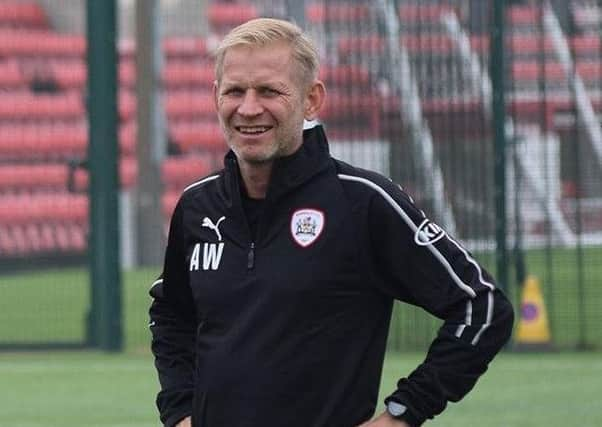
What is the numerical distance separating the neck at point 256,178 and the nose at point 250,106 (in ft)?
0.47

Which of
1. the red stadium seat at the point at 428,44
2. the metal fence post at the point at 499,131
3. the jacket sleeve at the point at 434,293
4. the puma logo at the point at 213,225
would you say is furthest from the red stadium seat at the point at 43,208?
the jacket sleeve at the point at 434,293

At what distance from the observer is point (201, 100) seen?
1357 centimetres

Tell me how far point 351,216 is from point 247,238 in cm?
22

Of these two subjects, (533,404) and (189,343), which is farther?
(533,404)

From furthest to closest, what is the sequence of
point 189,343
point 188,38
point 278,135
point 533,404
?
point 188,38 < point 533,404 < point 189,343 < point 278,135

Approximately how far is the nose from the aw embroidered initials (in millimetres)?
299

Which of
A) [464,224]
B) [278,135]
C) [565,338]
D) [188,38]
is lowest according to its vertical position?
[565,338]

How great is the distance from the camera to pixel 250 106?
377cm

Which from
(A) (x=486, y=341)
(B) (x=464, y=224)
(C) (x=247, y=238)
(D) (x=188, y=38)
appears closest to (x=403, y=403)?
(A) (x=486, y=341)

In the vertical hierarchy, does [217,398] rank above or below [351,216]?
below

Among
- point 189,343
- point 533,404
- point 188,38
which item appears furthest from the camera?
point 188,38

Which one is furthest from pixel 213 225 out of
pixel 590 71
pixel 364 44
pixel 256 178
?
pixel 590 71

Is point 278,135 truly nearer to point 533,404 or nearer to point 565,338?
point 533,404

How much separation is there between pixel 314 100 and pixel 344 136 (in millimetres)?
8894
